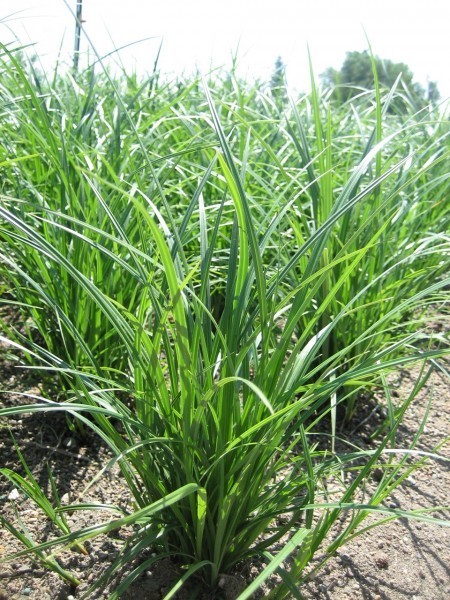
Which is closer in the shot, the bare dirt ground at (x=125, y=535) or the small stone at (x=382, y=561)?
the bare dirt ground at (x=125, y=535)

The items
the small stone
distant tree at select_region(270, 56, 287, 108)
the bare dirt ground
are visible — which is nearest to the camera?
the bare dirt ground

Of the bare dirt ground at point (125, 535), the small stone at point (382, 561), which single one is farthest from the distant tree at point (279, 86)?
the small stone at point (382, 561)

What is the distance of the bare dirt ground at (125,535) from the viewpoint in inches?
44.7

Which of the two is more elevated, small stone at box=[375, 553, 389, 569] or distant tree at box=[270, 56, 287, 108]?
distant tree at box=[270, 56, 287, 108]

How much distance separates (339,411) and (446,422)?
359 mm

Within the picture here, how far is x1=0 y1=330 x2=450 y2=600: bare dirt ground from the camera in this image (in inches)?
44.7

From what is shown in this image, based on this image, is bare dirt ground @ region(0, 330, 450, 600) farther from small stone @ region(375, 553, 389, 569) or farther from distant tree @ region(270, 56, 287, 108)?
distant tree @ region(270, 56, 287, 108)

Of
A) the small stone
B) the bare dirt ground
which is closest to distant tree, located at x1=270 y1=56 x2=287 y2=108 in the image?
the bare dirt ground

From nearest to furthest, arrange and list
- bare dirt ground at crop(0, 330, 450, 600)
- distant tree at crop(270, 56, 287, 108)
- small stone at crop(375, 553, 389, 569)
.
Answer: bare dirt ground at crop(0, 330, 450, 600) → small stone at crop(375, 553, 389, 569) → distant tree at crop(270, 56, 287, 108)

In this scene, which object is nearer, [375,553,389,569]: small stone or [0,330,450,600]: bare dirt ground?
[0,330,450,600]: bare dirt ground

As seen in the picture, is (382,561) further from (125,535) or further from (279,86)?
(279,86)

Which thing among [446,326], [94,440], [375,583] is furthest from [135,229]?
[446,326]

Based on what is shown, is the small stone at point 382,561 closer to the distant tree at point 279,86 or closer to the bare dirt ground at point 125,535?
the bare dirt ground at point 125,535

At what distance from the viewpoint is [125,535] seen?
124cm
